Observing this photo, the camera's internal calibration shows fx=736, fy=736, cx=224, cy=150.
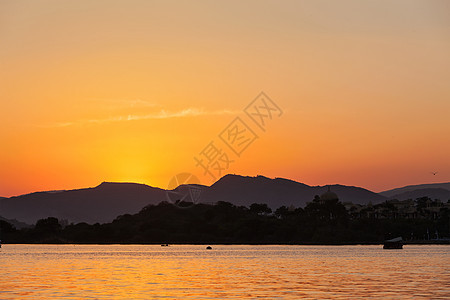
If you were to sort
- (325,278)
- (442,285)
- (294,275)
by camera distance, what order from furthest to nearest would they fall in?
(294,275) < (325,278) < (442,285)

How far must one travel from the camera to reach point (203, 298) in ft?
249

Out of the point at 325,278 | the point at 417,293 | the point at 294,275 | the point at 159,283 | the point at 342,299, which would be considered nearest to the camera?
the point at 342,299

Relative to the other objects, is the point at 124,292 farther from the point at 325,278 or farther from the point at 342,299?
the point at 325,278

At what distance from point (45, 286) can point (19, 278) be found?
53.9 feet

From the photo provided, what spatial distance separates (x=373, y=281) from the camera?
98.2 metres

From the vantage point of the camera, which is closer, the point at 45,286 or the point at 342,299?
the point at 342,299

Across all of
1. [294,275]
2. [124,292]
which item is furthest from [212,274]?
[124,292]

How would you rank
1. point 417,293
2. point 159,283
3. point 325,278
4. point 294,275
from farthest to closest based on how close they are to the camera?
1. point 294,275
2. point 325,278
3. point 159,283
4. point 417,293

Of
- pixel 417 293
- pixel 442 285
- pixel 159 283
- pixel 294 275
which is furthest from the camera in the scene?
pixel 294 275

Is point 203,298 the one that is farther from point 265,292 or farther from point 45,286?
point 45,286

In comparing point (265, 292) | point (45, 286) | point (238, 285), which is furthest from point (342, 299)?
point (45, 286)

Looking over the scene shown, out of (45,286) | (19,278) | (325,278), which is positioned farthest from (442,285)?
(19,278)

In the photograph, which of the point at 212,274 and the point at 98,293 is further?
the point at 212,274

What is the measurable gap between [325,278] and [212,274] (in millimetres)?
20366
